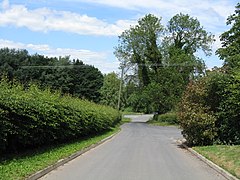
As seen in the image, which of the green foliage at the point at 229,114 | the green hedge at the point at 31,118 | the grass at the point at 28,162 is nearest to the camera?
the grass at the point at 28,162

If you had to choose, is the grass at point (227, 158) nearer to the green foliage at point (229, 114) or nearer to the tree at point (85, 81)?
the green foliage at point (229, 114)

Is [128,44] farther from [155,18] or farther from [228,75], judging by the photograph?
[228,75]

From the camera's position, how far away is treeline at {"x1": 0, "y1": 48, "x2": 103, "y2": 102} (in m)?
76.8

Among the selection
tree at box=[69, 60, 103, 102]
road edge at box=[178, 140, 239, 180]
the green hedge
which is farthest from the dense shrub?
tree at box=[69, 60, 103, 102]

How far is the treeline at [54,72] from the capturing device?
76.8 metres

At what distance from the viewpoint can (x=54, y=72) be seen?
89.5 meters

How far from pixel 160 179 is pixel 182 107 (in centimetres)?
1328

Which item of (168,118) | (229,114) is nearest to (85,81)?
(168,118)

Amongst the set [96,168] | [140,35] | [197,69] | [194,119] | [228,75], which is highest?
[140,35]

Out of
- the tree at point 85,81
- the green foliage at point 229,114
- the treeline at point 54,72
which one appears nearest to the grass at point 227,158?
the green foliage at point 229,114

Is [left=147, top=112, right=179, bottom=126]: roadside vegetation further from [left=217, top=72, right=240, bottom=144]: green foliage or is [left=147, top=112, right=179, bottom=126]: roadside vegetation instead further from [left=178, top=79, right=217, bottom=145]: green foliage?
[left=217, top=72, right=240, bottom=144]: green foliage

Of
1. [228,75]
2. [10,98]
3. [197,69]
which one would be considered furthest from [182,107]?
[197,69]

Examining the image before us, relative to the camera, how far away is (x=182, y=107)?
2453 centimetres

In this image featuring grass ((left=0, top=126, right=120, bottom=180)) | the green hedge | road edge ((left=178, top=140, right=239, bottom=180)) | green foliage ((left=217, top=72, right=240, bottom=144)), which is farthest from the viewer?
green foliage ((left=217, top=72, right=240, bottom=144))
